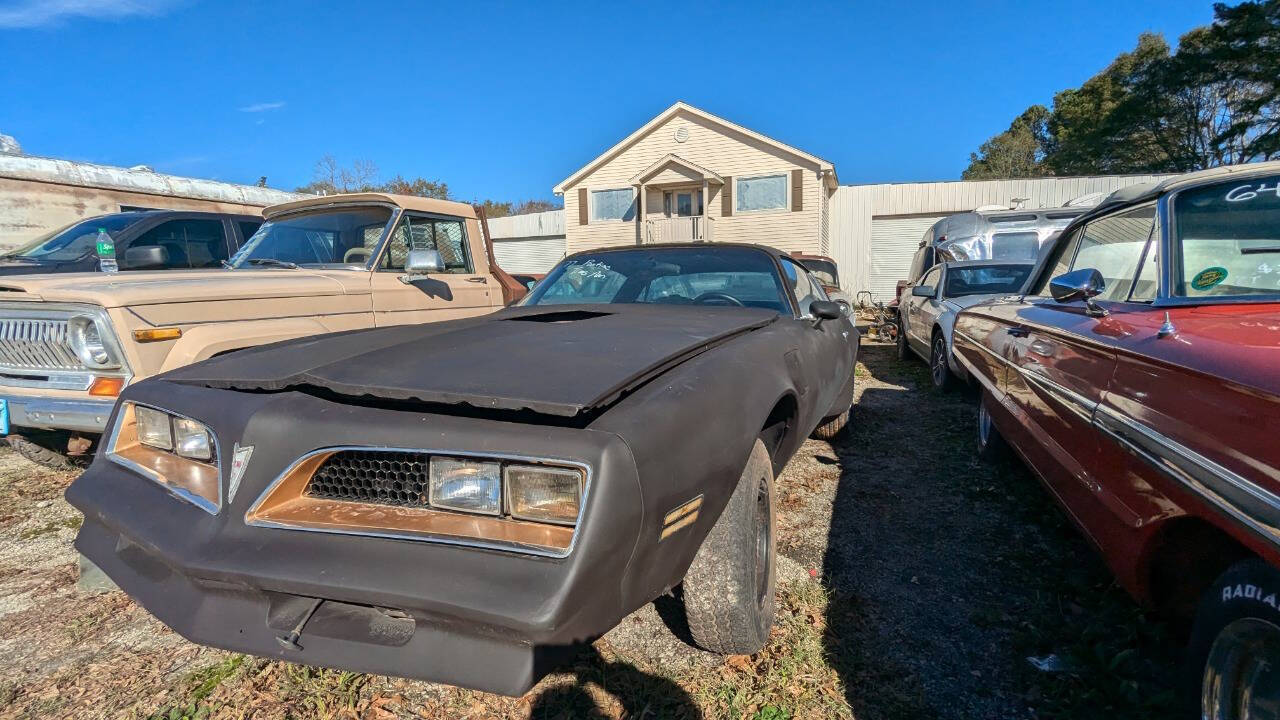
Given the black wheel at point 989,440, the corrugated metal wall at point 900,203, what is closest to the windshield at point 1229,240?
the black wheel at point 989,440

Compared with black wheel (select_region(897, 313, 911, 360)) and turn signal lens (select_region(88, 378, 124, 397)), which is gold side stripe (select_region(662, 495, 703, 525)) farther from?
black wheel (select_region(897, 313, 911, 360))

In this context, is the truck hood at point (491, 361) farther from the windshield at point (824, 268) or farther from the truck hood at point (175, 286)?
the windshield at point (824, 268)

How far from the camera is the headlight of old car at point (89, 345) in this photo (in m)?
3.14

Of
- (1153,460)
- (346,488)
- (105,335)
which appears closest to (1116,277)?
(1153,460)

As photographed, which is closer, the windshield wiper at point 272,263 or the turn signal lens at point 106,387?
the turn signal lens at point 106,387

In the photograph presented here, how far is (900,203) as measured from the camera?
19312mm

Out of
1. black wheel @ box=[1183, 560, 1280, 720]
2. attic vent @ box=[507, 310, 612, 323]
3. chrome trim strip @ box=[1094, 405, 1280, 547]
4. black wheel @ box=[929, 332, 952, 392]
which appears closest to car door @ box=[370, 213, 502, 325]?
attic vent @ box=[507, 310, 612, 323]

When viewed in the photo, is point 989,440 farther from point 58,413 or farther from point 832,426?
point 58,413

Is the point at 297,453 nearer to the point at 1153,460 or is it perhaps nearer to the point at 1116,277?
the point at 1153,460

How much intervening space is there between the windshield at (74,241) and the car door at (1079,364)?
7.49m

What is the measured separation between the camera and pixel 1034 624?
2.32 metres

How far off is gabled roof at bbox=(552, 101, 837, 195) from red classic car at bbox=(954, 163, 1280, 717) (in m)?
16.8

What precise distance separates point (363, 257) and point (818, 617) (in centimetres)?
432

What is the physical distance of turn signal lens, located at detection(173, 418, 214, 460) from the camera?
1.79 meters
